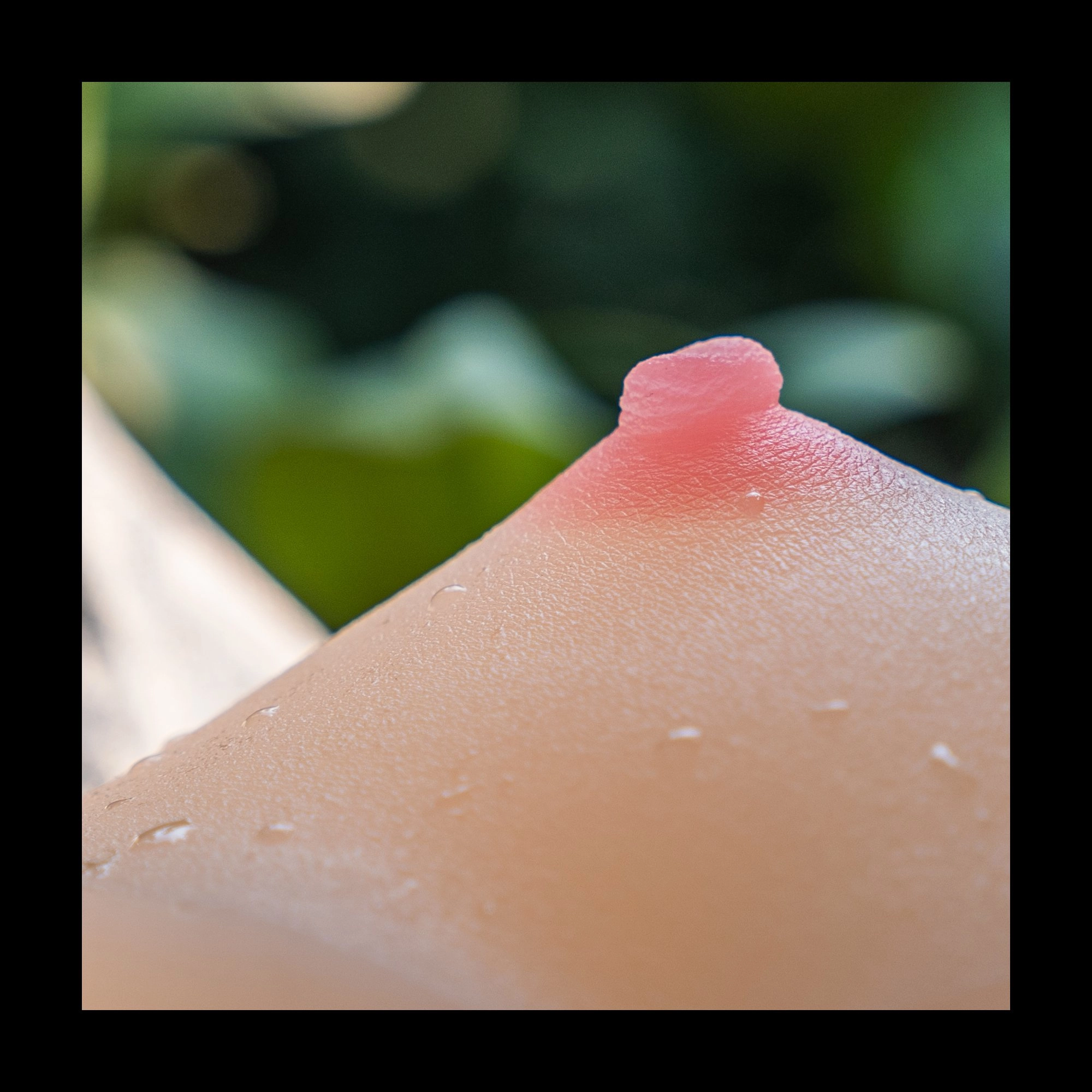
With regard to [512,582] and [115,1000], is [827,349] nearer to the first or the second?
[512,582]

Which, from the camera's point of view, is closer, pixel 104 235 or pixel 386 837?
pixel 386 837

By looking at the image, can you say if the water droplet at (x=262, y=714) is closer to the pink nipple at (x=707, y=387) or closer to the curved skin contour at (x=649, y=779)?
the curved skin contour at (x=649, y=779)

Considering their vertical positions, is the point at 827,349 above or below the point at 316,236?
below

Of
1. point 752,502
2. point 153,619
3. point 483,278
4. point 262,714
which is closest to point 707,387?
point 752,502

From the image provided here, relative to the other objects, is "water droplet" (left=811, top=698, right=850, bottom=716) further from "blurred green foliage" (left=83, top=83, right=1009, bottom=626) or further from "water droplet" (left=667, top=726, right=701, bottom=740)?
"blurred green foliage" (left=83, top=83, right=1009, bottom=626)

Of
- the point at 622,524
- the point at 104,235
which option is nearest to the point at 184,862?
the point at 622,524

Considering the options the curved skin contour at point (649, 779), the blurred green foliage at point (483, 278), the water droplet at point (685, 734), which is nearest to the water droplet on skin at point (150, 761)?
the curved skin contour at point (649, 779)
